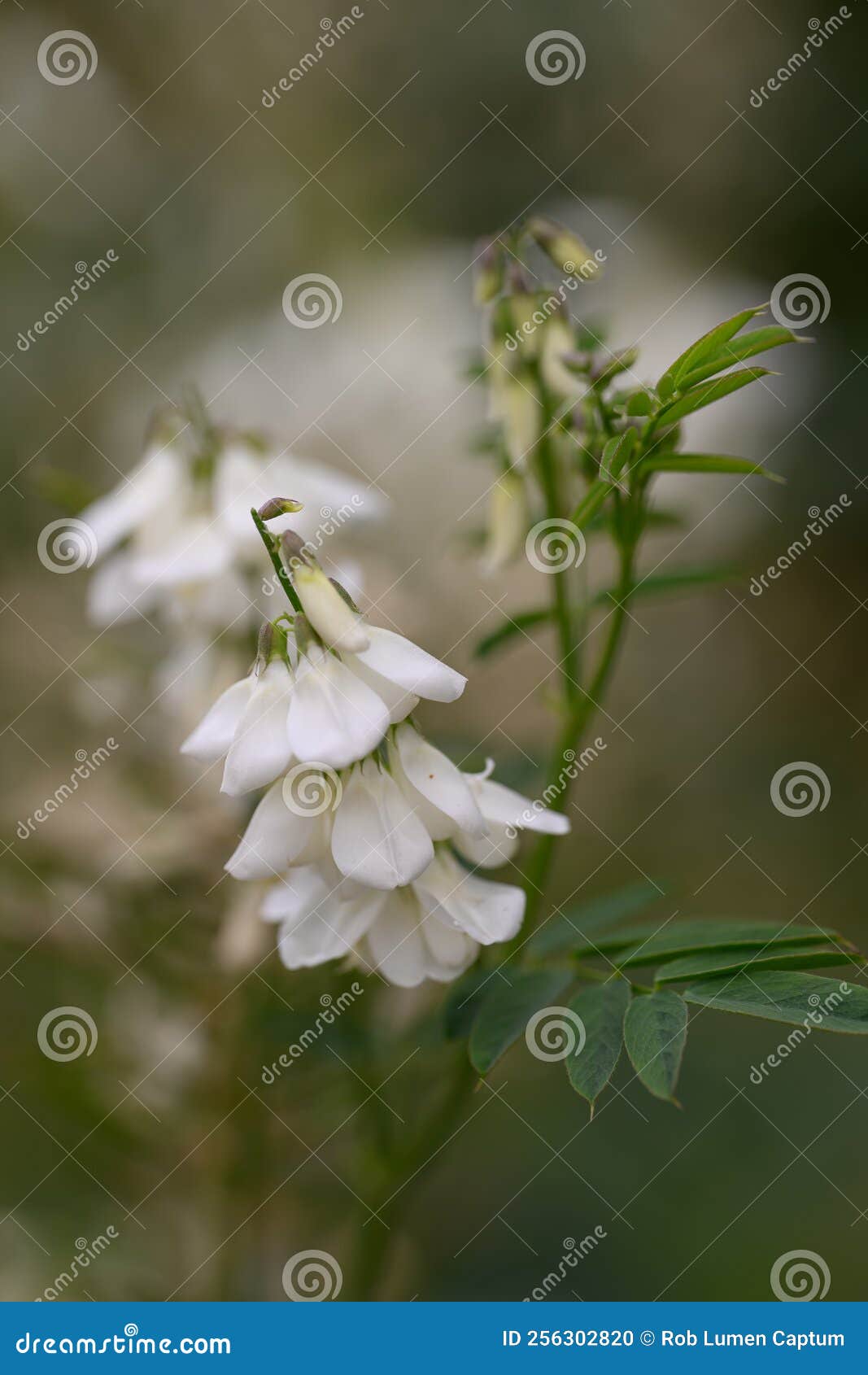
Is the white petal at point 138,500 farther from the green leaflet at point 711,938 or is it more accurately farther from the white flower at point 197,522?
the green leaflet at point 711,938

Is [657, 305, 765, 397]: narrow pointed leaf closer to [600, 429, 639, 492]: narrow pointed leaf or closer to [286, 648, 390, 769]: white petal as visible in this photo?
[600, 429, 639, 492]: narrow pointed leaf

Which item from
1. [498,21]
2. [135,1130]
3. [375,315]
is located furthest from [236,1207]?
[498,21]

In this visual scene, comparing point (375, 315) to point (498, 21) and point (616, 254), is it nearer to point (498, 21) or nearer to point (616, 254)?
point (616, 254)

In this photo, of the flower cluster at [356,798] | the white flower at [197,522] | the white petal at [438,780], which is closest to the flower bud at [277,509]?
the flower cluster at [356,798]

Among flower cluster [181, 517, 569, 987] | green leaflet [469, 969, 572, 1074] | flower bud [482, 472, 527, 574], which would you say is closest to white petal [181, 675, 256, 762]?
flower cluster [181, 517, 569, 987]

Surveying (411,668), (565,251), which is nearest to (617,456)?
(411,668)
